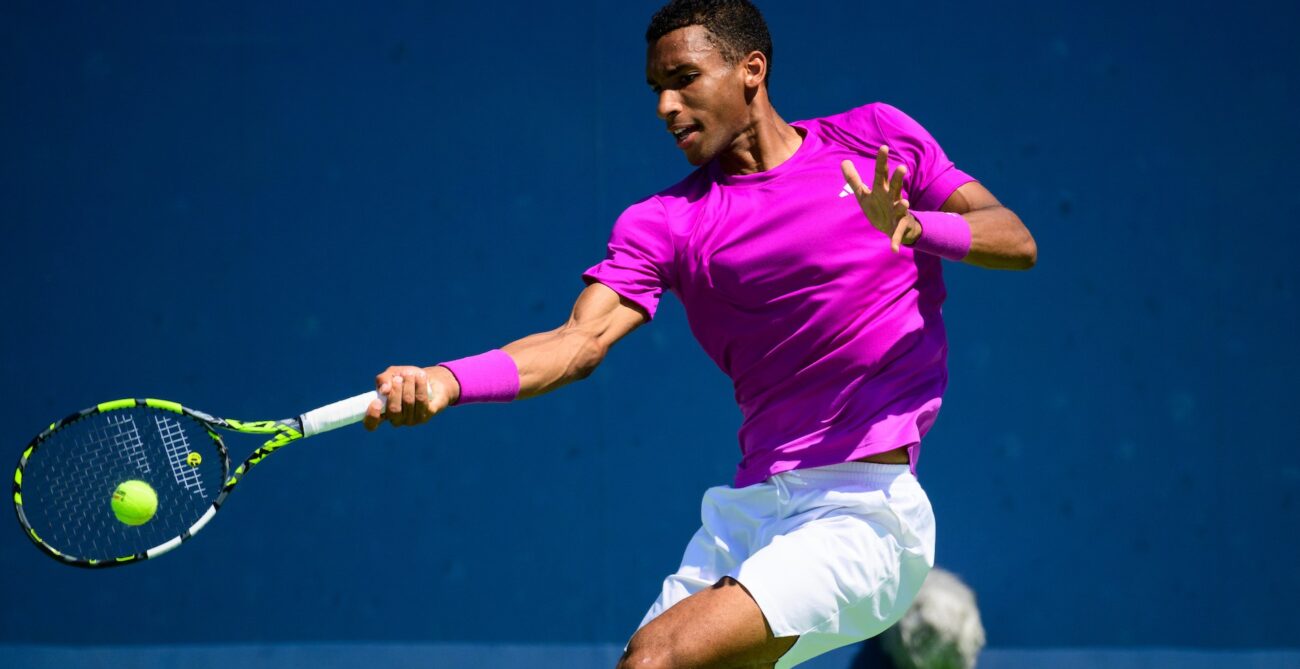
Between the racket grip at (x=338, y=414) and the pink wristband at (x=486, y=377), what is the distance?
0.58ft

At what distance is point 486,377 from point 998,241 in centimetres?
110

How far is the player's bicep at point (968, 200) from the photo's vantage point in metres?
3.70

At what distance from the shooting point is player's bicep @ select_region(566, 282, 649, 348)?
11.8 ft

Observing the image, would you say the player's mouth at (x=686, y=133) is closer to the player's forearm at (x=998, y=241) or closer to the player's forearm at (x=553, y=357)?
the player's forearm at (x=553, y=357)

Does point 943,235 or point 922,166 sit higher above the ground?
point 922,166

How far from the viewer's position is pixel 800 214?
365 cm

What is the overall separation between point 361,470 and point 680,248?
2125 millimetres

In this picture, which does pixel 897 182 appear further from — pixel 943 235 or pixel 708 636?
Answer: pixel 708 636

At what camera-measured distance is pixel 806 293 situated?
3.59 m

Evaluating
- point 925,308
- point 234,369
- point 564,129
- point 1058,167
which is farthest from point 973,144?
point 234,369

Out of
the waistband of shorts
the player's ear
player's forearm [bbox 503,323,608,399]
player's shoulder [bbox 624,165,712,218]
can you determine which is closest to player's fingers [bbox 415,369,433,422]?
player's forearm [bbox 503,323,608,399]

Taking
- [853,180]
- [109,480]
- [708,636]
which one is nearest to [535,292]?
[109,480]

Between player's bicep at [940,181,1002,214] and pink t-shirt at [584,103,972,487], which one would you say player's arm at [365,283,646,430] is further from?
player's bicep at [940,181,1002,214]

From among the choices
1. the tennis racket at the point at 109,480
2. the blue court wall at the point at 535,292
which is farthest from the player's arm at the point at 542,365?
the blue court wall at the point at 535,292
